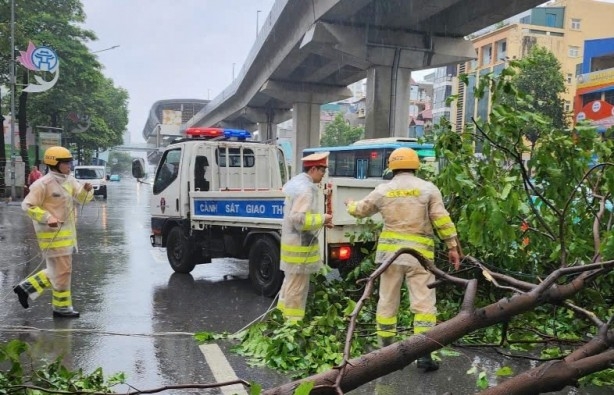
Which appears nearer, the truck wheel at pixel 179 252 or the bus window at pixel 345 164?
the truck wheel at pixel 179 252

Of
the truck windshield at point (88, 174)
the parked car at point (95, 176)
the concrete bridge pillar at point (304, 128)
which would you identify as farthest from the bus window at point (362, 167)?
the truck windshield at point (88, 174)

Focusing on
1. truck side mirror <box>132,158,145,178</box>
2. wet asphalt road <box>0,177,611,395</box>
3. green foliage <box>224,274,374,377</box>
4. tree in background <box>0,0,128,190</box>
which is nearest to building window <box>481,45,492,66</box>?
tree in background <box>0,0,128,190</box>

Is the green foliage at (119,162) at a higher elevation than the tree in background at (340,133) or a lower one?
lower

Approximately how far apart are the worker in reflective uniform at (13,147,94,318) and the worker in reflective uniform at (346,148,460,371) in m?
3.51

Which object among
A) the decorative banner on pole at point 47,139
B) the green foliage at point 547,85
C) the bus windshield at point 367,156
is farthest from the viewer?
the green foliage at point 547,85

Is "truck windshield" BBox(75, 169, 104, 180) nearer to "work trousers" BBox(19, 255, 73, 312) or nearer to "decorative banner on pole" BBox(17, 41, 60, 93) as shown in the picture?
"decorative banner on pole" BBox(17, 41, 60, 93)

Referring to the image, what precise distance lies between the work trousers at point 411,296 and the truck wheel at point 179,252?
4505mm

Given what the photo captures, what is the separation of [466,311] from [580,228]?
3436 mm

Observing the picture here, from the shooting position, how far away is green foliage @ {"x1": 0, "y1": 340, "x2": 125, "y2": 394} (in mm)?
2584

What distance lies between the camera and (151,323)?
19.5 feet

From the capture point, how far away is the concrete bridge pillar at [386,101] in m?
22.1

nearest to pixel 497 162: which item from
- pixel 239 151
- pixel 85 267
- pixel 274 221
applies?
pixel 274 221

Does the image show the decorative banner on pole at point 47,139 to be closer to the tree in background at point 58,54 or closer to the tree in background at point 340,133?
the tree in background at point 58,54

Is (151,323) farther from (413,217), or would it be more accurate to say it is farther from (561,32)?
(561,32)
